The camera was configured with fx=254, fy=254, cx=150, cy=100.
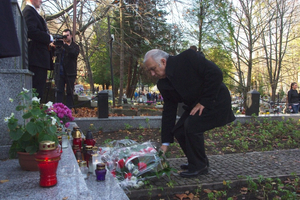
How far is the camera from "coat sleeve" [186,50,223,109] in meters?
3.02

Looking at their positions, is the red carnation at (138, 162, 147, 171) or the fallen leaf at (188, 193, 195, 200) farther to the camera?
the red carnation at (138, 162, 147, 171)

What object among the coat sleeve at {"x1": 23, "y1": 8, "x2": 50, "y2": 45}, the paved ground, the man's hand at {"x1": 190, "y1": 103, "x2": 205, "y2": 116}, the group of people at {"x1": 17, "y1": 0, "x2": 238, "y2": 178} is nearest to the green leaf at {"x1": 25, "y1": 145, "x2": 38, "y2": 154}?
the paved ground

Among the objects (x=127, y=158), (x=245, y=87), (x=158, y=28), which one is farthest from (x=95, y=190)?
(x=158, y=28)

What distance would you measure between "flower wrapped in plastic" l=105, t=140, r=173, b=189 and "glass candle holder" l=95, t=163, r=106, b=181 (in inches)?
21.6

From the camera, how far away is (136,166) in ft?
10.2

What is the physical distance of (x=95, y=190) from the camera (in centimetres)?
222

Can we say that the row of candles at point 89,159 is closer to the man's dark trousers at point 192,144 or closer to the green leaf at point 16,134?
the green leaf at point 16,134

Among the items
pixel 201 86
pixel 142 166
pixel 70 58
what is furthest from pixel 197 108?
pixel 70 58

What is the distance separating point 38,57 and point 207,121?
2.65 metres

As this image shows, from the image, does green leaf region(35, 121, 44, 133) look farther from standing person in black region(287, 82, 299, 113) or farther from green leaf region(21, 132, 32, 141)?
standing person in black region(287, 82, 299, 113)

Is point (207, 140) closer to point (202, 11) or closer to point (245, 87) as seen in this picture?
point (245, 87)

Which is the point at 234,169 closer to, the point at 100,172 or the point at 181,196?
the point at 181,196

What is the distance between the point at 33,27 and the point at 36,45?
29 centimetres

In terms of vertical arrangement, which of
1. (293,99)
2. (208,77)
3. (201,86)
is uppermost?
(208,77)
